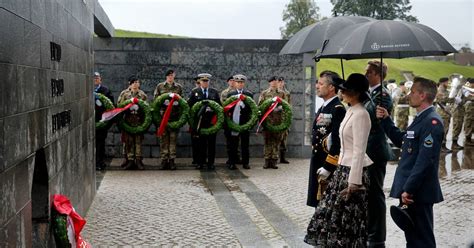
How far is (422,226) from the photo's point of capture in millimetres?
5305

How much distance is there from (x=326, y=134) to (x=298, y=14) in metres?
68.7

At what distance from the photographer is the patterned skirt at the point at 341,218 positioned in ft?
17.9

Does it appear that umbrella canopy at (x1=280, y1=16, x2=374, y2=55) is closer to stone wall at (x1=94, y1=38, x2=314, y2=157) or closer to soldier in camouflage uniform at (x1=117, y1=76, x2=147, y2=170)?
soldier in camouflage uniform at (x1=117, y1=76, x2=147, y2=170)

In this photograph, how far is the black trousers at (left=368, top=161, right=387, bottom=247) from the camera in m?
6.00

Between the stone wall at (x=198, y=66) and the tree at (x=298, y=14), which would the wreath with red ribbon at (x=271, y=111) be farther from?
the tree at (x=298, y=14)

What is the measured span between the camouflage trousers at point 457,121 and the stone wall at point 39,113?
1263cm

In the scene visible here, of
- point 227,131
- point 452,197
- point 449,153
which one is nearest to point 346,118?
point 452,197

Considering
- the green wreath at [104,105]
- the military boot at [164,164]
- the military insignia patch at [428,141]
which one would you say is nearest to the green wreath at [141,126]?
the green wreath at [104,105]

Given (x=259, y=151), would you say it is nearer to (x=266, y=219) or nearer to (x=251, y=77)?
(x=251, y=77)

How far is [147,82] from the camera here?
14.2m

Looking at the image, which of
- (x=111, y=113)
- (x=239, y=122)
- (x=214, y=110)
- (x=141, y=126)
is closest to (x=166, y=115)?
(x=141, y=126)

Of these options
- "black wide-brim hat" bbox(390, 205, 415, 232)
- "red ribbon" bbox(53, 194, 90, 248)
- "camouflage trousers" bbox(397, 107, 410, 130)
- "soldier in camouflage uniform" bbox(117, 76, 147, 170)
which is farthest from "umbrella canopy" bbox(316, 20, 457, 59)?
"camouflage trousers" bbox(397, 107, 410, 130)

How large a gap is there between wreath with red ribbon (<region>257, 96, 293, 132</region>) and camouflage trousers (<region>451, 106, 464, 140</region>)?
23.3ft

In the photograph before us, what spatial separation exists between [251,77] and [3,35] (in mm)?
10753
